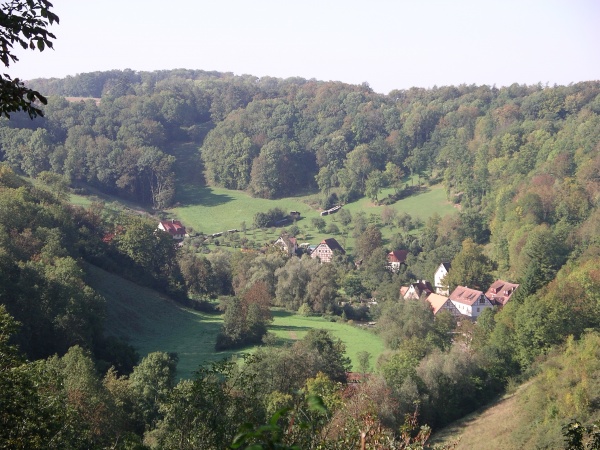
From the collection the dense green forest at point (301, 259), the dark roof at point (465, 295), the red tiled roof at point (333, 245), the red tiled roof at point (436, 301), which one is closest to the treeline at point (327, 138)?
the dense green forest at point (301, 259)

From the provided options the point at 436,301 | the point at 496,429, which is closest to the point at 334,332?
the point at 436,301

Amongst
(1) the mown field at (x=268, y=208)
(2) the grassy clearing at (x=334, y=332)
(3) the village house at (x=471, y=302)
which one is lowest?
(2) the grassy clearing at (x=334, y=332)

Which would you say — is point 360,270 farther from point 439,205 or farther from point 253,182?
point 253,182

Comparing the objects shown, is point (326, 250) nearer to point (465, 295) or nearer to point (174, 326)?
point (465, 295)

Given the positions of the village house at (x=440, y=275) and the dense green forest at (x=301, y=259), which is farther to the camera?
the village house at (x=440, y=275)

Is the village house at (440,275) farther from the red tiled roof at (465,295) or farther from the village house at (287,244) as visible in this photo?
the village house at (287,244)

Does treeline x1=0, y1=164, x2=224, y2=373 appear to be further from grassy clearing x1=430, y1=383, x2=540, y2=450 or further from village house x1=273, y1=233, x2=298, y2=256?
grassy clearing x1=430, y1=383, x2=540, y2=450
